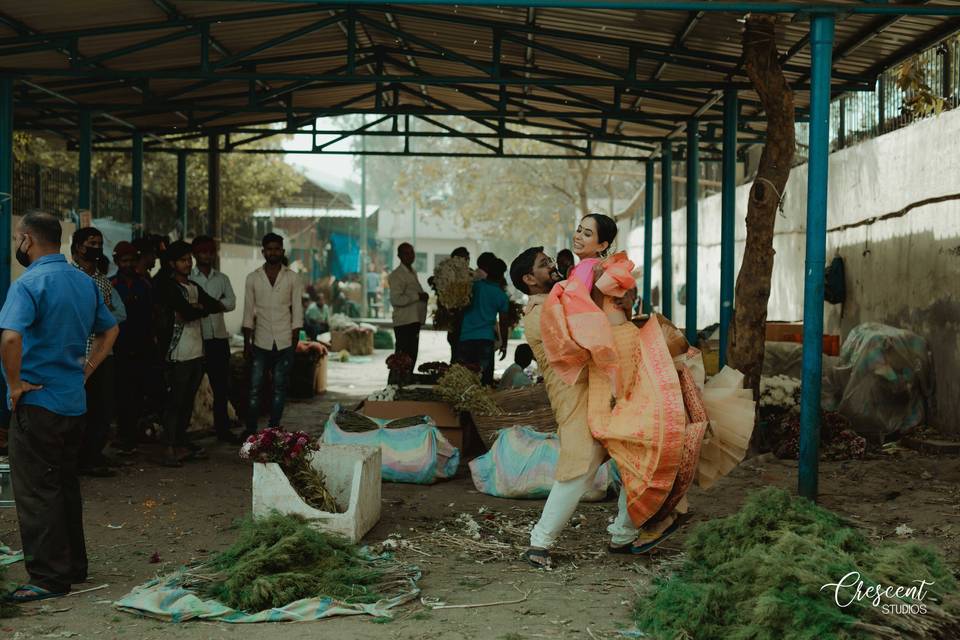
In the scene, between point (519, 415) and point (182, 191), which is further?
point (182, 191)

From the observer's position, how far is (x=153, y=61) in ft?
42.7

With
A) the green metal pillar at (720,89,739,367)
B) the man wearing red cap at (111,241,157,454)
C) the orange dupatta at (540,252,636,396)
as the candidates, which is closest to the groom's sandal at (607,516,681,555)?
the orange dupatta at (540,252,636,396)

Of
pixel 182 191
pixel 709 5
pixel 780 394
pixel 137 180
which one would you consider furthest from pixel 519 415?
pixel 182 191

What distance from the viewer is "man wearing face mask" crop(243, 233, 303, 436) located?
9672mm

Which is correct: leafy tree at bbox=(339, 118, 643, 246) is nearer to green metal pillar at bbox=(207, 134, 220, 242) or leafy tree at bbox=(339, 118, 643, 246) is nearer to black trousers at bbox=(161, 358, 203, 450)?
green metal pillar at bbox=(207, 134, 220, 242)

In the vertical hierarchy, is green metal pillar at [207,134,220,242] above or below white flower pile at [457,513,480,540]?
above

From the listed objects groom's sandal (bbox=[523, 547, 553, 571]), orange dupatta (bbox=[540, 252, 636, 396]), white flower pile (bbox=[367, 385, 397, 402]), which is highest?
orange dupatta (bbox=[540, 252, 636, 396])

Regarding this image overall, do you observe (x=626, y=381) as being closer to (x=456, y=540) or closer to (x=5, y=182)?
(x=456, y=540)

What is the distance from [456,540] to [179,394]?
3.34 meters

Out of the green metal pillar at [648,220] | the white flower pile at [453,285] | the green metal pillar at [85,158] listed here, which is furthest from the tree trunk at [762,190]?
the green metal pillar at [648,220]

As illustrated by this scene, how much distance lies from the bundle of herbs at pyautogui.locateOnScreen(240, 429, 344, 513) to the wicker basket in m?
2.41

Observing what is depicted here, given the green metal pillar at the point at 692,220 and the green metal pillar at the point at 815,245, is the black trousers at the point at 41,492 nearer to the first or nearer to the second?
the green metal pillar at the point at 815,245

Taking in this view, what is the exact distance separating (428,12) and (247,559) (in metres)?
7.56

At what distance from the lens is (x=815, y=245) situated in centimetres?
729
